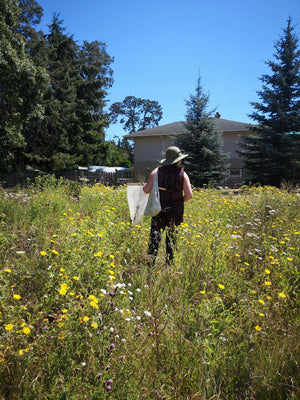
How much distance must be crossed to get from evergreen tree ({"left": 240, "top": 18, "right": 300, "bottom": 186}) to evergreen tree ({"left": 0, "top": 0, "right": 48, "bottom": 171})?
13.2m

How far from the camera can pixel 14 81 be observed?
54.5 feet

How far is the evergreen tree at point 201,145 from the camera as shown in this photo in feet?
52.4

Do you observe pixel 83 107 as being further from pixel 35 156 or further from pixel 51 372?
pixel 51 372

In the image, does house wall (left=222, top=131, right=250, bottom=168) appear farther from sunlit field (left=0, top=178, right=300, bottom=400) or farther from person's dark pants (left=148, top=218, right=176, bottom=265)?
sunlit field (left=0, top=178, right=300, bottom=400)

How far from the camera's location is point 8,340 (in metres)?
1.70

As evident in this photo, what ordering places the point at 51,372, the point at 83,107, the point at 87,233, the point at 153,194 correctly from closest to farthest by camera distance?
1. the point at 51,372
2. the point at 87,233
3. the point at 153,194
4. the point at 83,107

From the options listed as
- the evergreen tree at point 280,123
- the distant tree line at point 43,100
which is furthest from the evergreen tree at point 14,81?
A: the evergreen tree at point 280,123

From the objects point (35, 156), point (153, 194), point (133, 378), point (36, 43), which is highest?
point (36, 43)

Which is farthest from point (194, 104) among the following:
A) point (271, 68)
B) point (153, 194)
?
point (153, 194)

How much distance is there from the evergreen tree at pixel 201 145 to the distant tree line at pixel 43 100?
30.6ft

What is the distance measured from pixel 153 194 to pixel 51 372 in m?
2.63

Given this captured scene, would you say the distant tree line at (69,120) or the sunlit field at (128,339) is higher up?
the distant tree line at (69,120)

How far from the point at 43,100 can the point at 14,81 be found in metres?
7.74

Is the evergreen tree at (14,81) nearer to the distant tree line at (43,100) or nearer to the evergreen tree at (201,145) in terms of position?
the distant tree line at (43,100)
